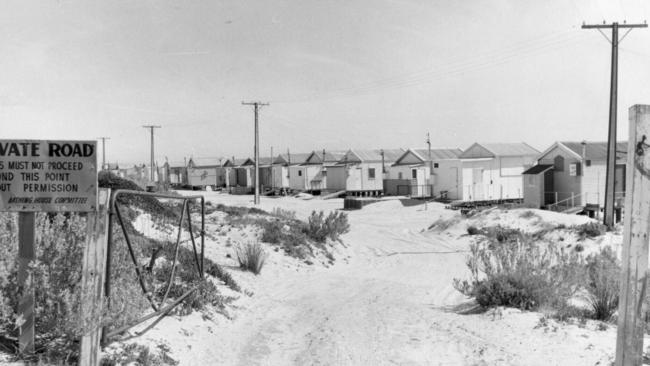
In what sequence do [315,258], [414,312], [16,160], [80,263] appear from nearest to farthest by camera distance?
[16,160], [80,263], [414,312], [315,258]

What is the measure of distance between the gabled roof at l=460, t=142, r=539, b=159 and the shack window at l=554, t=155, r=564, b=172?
26.5 ft

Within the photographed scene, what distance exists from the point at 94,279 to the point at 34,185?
87cm

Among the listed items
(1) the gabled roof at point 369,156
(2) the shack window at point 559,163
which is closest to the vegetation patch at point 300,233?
(2) the shack window at point 559,163

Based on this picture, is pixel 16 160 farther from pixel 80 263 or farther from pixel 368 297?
pixel 368 297

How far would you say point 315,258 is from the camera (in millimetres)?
14148

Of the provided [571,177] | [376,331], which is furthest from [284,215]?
[571,177]

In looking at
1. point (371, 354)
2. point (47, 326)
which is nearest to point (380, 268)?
point (371, 354)

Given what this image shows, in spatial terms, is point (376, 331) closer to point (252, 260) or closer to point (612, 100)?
point (252, 260)

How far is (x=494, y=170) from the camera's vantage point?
3853 cm

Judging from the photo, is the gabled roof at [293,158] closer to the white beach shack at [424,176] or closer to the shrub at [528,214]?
the white beach shack at [424,176]

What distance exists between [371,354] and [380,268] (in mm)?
8578

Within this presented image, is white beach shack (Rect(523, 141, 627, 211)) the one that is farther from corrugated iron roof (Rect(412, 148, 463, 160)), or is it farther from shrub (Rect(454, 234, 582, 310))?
shrub (Rect(454, 234, 582, 310))

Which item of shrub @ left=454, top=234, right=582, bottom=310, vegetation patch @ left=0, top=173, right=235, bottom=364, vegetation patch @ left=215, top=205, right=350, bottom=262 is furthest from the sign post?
vegetation patch @ left=215, top=205, right=350, bottom=262

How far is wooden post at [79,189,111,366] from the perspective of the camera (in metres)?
4.11
